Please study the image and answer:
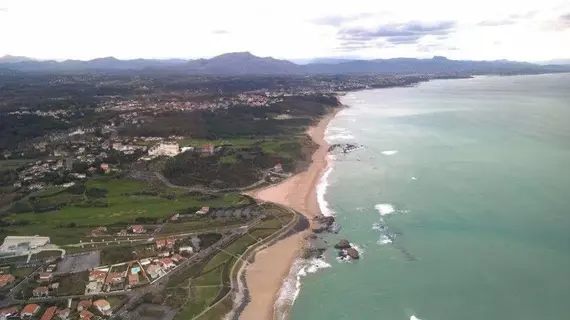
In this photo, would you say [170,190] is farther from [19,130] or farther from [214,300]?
[19,130]

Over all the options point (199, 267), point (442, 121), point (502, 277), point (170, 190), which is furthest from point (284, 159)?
point (442, 121)

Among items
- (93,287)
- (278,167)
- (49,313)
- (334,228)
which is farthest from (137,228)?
(278,167)

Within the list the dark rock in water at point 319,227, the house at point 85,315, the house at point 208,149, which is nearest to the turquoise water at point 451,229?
the dark rock in water at point 319,227

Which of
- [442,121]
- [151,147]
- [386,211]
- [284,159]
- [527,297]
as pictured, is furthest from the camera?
[442,121]

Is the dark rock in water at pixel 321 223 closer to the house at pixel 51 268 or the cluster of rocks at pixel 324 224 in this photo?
the cluster of rocks at pixel 324 224

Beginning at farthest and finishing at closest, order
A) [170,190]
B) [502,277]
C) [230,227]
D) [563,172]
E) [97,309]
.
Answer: [563,172], [170,190], [230,227], [502,277], [97,309]

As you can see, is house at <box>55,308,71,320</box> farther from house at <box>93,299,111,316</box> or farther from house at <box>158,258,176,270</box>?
house at <box>158,258,176,270</box>
